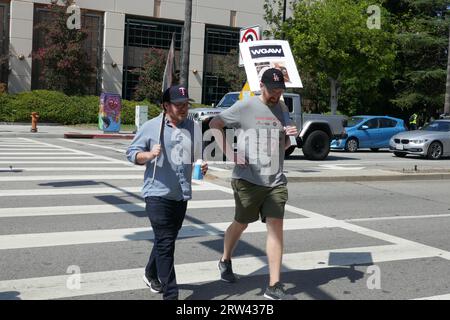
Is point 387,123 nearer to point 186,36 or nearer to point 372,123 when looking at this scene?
point 372,123

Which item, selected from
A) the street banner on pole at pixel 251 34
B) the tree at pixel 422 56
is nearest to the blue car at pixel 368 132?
the street banner on pole at pixel 251 34

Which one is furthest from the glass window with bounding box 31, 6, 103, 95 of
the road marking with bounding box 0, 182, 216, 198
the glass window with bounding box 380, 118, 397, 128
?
the road marking with bounding box 0, 182, 216, 198

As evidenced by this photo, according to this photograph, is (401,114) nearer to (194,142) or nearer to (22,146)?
(22,146)

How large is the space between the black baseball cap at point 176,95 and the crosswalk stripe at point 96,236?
8.98ft

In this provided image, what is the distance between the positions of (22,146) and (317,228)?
1316cm

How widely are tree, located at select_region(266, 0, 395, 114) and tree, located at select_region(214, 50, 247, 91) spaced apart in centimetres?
382

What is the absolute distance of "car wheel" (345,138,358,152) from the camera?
22938 mm

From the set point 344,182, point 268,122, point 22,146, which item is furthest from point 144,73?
point 268,122

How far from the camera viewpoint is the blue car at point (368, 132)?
22922 millimetres

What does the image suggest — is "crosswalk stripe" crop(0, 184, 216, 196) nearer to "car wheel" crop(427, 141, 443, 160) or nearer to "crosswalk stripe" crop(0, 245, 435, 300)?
"crosswalk stripe" crop(0, 245, 435, 300)

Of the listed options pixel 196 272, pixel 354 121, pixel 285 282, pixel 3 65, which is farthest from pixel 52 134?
pixel 285 282

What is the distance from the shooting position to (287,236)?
7.67 meters
